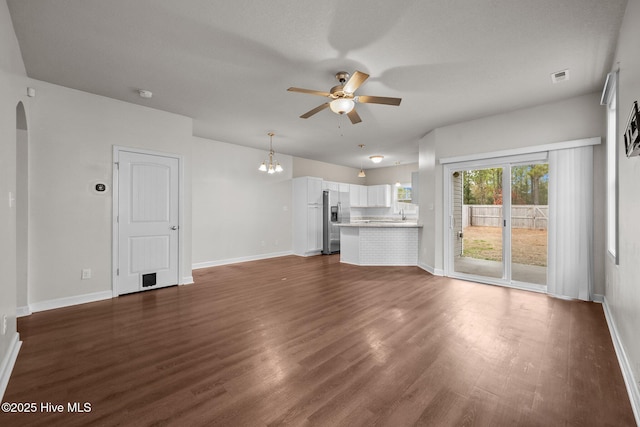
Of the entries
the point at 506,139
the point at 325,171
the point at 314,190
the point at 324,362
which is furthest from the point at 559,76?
the point at 325,171

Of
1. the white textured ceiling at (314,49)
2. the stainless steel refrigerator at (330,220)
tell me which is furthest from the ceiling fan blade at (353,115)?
the stainless steel refrigerator at (330,220)

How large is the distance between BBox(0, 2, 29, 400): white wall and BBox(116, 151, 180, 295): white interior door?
1649 mm

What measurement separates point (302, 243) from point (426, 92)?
508cm

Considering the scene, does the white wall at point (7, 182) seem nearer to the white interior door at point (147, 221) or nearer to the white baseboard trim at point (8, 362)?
the white baseboard trim at point (8, 362)

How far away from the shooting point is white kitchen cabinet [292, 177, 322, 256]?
767 centimetres

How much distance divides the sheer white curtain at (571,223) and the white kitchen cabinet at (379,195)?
5642mm

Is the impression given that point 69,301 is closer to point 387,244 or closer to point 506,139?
point 387,244

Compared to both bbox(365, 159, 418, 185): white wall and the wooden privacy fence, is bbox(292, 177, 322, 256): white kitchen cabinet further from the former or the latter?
the wooden privacy fence

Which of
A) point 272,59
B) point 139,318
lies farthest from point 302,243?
point 272,59

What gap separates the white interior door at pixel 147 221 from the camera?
13.6 feet

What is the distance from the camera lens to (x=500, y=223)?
4609 mm

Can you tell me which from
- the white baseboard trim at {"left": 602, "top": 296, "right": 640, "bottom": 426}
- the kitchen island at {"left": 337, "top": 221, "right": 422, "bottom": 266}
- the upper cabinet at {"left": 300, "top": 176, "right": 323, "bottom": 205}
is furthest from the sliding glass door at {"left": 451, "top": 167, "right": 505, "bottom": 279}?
the upper cabinet at {"left": 300, "top": 176, "right": 323, "bottom": 205}

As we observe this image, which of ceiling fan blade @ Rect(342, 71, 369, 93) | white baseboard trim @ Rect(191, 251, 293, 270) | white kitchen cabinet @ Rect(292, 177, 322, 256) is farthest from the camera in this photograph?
white kitchen cabinet @ Rect(292, 177, 322, 256)

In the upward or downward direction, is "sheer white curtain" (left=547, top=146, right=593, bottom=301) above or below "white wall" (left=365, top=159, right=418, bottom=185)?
below
